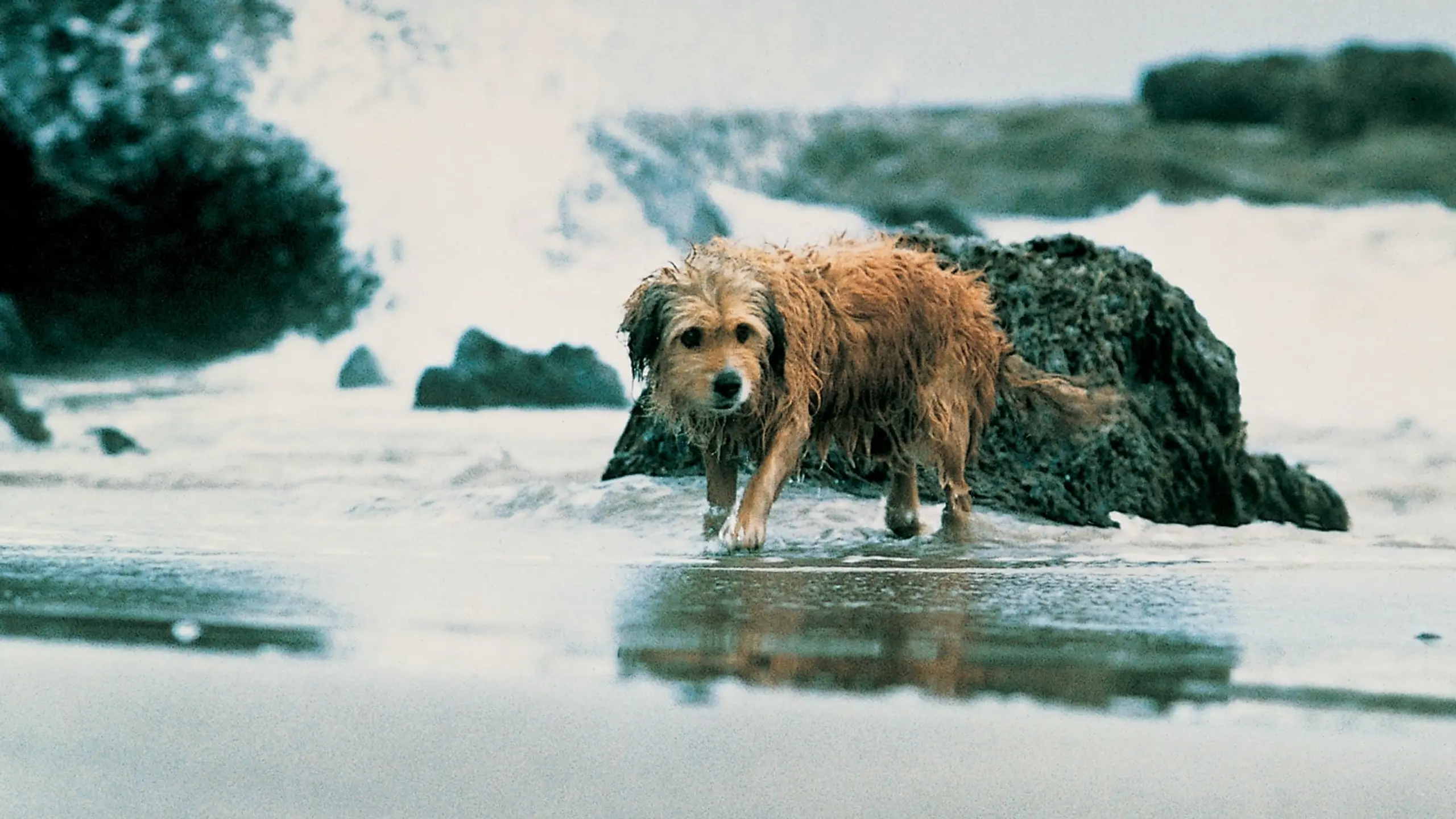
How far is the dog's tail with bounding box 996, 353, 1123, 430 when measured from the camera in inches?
265

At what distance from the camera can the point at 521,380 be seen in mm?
10711

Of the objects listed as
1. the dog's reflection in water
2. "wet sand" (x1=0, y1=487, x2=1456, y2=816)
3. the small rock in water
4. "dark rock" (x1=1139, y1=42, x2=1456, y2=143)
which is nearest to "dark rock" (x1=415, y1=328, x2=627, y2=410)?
"dark rock" (x1=1139, y1=42, x2=1456, y2=143)

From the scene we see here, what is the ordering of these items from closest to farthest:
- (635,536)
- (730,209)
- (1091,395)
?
(635,536), (1091,395), (730,209)

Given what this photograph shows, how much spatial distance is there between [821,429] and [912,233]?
125cm

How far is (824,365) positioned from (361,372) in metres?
6.95

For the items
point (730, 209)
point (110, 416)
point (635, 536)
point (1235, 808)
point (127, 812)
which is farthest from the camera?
point (110, 416)

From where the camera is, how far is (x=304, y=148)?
12695 mm

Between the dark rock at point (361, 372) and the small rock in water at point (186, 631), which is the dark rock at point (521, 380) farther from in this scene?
the small rock in water at point (186, 631)

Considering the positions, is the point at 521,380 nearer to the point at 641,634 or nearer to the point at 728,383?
the point at 728,383

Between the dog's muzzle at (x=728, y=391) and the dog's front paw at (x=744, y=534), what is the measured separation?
15.3 inches

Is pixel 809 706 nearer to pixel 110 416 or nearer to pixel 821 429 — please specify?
pixel 821 429

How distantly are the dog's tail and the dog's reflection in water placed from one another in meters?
2.18

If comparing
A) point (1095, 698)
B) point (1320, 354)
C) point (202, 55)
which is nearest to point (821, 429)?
point (1095, 698)

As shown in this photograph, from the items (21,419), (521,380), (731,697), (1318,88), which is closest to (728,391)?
(731,697)
